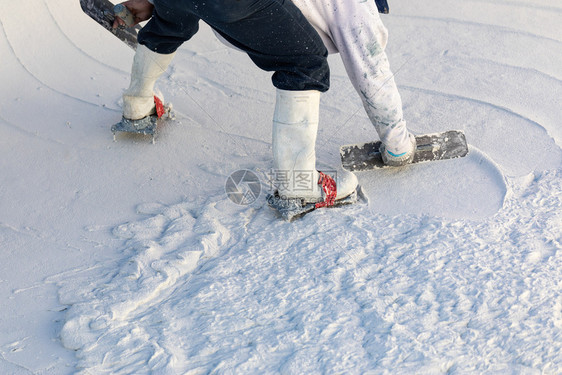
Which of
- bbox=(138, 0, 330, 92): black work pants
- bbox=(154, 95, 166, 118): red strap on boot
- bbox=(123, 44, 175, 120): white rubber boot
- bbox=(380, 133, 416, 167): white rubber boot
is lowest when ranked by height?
bbox=(380, 133, 416, 167): white rubber boot

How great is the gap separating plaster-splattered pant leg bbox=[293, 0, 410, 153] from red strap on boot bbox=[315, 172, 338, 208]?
0.24 metres

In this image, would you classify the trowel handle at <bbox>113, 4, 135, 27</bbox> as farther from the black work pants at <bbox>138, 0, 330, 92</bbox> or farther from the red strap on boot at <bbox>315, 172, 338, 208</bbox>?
the red strap on boot at <bbox>315, 172, 338, 208</bbox>

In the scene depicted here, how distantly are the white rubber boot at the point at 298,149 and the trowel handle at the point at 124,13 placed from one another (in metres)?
0.57

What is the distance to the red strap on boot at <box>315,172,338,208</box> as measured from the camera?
2019mm

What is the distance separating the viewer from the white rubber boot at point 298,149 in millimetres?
1867

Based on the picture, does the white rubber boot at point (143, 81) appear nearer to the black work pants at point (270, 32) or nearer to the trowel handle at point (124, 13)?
the trowel handle at point (124, 13)

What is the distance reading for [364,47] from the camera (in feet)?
6.21

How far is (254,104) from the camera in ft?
8.67

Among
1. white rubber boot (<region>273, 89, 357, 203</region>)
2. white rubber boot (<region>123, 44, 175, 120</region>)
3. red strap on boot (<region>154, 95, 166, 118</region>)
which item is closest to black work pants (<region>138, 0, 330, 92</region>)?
white rubber boot (<region>273, 89, 357, 203</region>)

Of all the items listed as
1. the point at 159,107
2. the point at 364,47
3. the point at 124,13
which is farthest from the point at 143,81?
the point at 364,47

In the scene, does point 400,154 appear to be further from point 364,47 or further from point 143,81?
point 143,81

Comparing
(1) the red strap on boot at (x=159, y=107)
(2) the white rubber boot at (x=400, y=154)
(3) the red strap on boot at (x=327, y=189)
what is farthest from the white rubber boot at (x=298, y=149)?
(1) the red strap on boot at (x=159, y=107)

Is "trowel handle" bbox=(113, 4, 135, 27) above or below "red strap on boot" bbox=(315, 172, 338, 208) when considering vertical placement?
above

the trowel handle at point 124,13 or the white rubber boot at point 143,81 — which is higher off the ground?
the trowel handle at point 124,13
